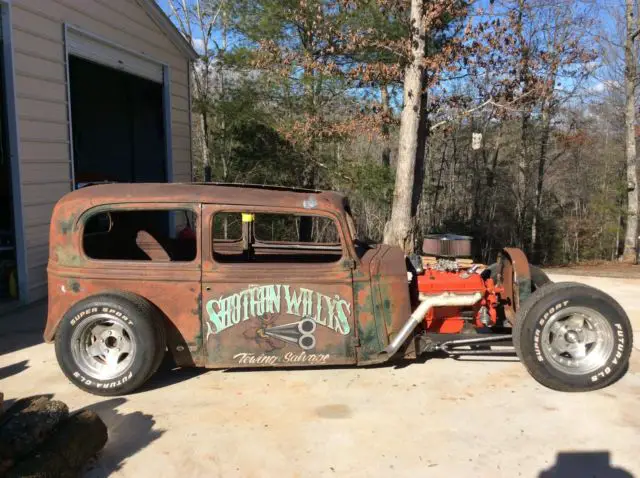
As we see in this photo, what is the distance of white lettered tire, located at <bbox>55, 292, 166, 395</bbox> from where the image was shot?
4336 millimetres

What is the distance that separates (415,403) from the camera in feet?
14.1

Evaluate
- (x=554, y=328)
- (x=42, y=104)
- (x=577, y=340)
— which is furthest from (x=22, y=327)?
(x=577, y=340)

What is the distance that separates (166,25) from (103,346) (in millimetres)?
8510

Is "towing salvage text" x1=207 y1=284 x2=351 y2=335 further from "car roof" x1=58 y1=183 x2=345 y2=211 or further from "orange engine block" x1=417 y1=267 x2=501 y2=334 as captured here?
"orange engine block" x1=417 y1=267 x2=501 y2=334

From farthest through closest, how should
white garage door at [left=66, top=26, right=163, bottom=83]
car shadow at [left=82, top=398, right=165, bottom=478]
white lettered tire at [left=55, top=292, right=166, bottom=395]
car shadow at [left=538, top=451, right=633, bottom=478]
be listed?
white garage door at [left=66, top=26, right=163, bottom=83] → white lettered tire at [left=55, top=292, right=166, bottom=395] → car shadow at [left=82, top=398, right=165, bottom=478] → car shadow at [left=538, top=451, right=633, bottom=478]

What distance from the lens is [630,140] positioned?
17109 millimetres

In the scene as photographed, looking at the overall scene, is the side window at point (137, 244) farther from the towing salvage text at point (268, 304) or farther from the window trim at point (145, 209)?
the towing salvage text at point (268, 304)

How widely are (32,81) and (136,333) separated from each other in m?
4.92

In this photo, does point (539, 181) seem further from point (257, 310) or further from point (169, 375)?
point (169, 375)

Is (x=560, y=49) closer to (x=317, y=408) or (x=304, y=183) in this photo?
(x=304, y=183)

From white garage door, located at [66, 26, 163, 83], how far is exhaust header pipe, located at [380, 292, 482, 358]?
6837mm

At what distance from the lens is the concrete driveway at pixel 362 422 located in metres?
3.42

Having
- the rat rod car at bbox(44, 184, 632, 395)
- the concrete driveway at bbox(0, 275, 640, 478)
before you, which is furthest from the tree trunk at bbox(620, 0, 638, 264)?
the rat rod car at bbox(44, 184, 632, 395)

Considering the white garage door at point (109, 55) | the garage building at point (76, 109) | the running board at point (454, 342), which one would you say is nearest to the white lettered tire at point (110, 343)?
the running board at point (454, 342)
